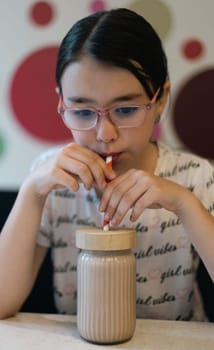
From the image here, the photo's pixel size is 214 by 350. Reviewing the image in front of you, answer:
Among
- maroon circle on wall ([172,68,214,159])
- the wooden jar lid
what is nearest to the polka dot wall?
maroon circle on wall ([172,68,214,159])

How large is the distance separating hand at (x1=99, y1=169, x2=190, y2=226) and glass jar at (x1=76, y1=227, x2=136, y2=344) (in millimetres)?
55

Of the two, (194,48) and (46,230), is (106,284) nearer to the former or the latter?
(46,230)

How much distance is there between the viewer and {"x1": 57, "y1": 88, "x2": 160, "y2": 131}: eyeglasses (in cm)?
85

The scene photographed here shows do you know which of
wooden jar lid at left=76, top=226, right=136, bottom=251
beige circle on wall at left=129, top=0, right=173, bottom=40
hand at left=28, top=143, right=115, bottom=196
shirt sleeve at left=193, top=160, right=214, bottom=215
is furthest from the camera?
beige circle on wall at left=129, top=0, right=173, bottom=40

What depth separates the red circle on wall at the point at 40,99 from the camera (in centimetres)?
141

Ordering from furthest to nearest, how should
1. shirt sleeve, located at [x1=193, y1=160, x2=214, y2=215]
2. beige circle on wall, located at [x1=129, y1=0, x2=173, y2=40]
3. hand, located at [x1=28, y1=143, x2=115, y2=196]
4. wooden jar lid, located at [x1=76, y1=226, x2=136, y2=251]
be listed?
beige circle on wall, located at [x1=129, y1=0, x2=173, y2=40]
shirt sleeve, located at [x1=193, y1=160, x2=214, y2=215]
hand, located at [x1=28, y1=143, x2=115, y2=196]
wooden jar lid, located at [x1=76, y1=226, x2=136, y2=251]

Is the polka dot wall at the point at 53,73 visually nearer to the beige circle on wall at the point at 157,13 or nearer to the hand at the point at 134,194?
the beige circle on wall at the point at 157,13

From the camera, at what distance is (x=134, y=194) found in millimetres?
781

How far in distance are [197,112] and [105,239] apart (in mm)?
751

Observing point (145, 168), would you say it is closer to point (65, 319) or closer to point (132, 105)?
point (132, 105)

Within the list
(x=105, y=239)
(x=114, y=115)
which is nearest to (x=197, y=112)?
(x=114, y=115)

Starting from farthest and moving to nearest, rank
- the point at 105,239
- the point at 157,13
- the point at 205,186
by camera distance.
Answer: the point at 157,13
the point at 205,186
the point at 105,239

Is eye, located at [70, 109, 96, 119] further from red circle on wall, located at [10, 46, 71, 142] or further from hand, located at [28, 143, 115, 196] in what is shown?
red circle on wall, located at [10, 46, 71, 142]

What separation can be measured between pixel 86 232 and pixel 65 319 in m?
0.23
